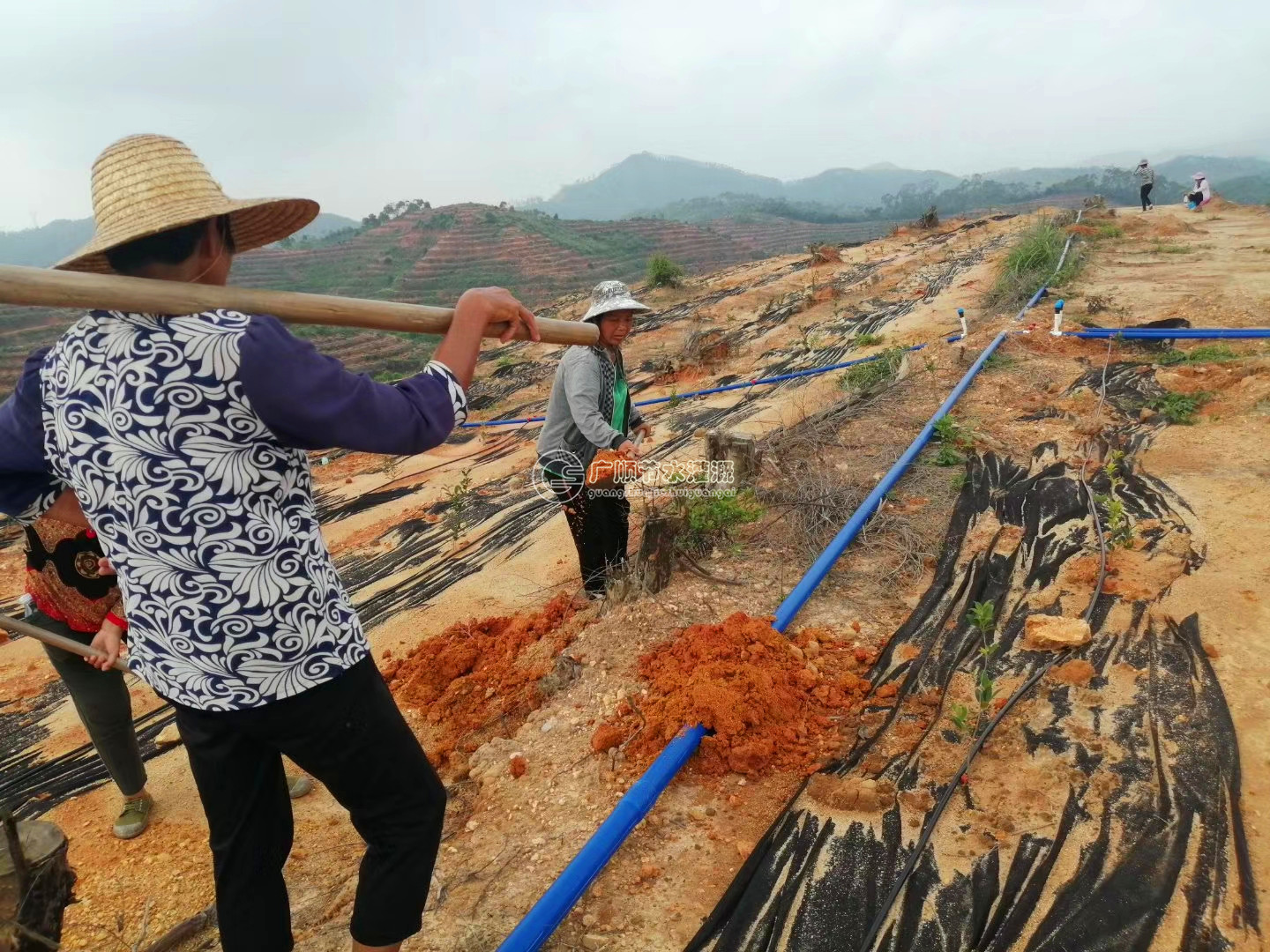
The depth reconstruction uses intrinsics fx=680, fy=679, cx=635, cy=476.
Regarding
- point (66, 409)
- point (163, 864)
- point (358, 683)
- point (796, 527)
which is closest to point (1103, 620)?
point (796, 527)

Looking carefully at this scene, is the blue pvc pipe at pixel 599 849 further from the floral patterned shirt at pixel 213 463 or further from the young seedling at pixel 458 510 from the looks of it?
the young seedling at pixel 458 510

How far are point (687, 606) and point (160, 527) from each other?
220cm

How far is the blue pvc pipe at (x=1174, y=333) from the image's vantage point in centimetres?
587

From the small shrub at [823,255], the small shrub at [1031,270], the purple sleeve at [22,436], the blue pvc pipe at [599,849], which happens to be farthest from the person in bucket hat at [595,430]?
the small shrub at [823,255]

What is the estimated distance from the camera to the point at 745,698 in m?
2.24

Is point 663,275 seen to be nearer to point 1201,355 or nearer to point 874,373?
point 874,373

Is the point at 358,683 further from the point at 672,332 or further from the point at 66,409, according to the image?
the point at 672,332

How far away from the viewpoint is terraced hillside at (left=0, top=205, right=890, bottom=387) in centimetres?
2303

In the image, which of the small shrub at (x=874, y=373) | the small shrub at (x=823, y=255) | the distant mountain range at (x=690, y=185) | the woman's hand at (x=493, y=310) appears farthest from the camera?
the distant mountain range at (x=690, y=185)

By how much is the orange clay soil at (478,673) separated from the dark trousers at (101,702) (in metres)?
1.06

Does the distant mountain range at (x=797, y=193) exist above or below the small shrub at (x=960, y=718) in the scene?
above

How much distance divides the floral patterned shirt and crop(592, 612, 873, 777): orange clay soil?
3.93ft

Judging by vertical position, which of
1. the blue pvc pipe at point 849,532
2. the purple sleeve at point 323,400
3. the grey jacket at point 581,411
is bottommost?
the blue pvc pipe at point 849,532

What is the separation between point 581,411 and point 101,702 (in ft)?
6.51
